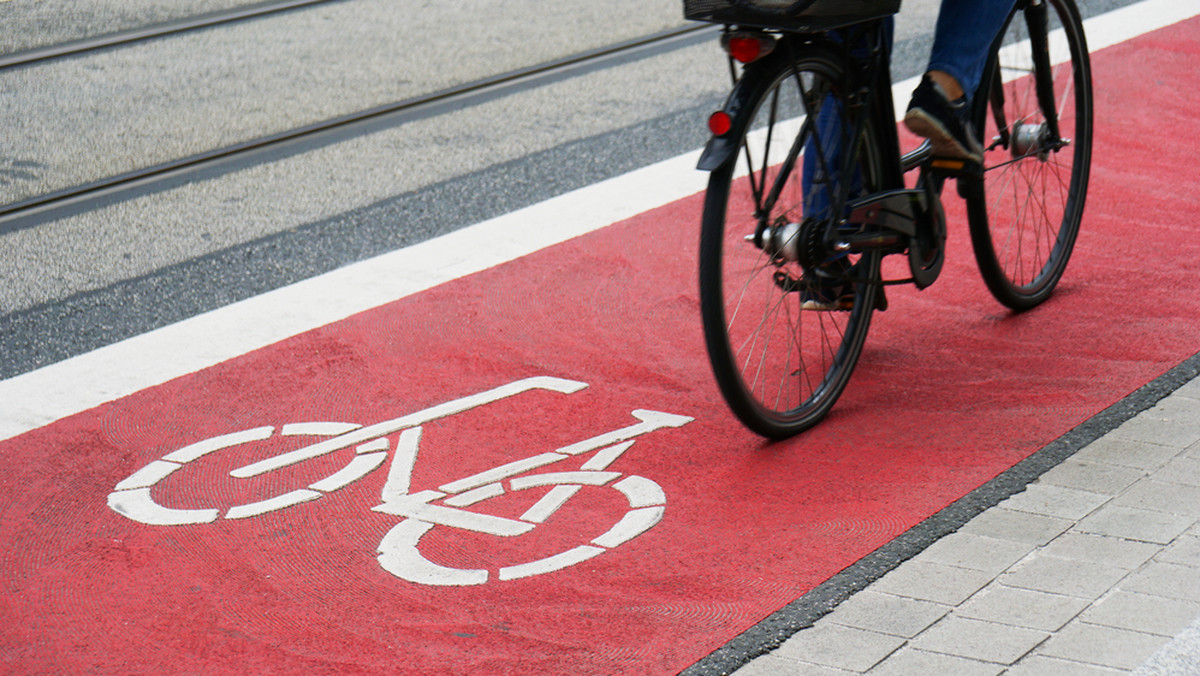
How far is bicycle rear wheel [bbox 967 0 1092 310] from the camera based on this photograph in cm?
427

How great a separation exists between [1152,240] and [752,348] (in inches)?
82.2

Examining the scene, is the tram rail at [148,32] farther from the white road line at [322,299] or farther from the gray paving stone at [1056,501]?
the gray paving stone at [1056,501]

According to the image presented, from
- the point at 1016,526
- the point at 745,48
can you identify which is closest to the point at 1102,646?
the point at 1016,526

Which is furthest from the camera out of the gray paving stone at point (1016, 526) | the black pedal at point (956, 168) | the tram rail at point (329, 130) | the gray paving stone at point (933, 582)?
the tram rail at point (329, 130)

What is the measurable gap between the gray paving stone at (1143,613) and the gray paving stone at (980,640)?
0.15 metres

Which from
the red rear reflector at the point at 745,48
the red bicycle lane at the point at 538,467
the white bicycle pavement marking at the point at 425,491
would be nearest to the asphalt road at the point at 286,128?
the red bicycle lane at the point at 538,467

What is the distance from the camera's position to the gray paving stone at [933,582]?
287 cm

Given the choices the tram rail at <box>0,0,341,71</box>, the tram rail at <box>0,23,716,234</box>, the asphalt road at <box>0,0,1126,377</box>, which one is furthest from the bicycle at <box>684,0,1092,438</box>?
the tram rail at <box>0,0,341,71</box>

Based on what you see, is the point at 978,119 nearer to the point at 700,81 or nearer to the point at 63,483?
the point at 63,483

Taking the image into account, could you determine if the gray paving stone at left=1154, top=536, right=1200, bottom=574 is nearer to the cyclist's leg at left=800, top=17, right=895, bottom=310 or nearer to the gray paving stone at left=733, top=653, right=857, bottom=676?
the gray paving stone at left=733, top=653, right=857, bottom=676

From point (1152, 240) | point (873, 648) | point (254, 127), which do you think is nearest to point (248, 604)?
point (873, 648)

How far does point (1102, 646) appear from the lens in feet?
8.64

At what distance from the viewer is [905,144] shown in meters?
5.88

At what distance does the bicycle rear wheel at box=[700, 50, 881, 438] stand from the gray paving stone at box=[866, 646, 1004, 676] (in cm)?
95
